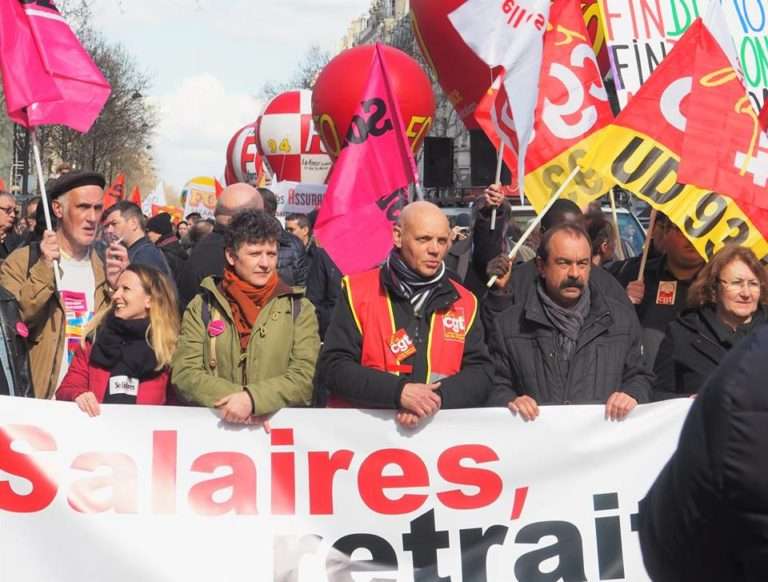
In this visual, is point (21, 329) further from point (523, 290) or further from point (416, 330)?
point (523, 290)

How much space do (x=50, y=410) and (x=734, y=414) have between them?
12.6ft

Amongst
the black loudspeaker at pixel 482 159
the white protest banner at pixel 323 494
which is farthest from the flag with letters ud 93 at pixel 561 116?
the black loudspeaker at pixel 482 159

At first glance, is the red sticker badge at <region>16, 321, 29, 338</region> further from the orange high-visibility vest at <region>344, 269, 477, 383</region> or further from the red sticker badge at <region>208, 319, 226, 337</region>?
the orange high-visibility vest at <region>344, 269, 477, 383</region>

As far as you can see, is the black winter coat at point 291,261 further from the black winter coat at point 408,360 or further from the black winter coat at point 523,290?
the black winter coat at point 408,360

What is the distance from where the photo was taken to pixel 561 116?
7.34 meters

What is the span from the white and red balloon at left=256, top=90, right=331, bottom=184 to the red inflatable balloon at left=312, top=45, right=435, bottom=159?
25.4ft

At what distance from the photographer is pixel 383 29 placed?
11400 centimetres

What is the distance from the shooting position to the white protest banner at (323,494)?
16.7 feet

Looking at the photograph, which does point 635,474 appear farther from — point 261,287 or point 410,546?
point 261,287

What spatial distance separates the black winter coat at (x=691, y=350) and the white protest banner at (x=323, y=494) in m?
0.37

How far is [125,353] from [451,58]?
13406 millimetres

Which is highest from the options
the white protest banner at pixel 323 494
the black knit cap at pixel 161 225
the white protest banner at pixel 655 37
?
the white protest banner at pixel 655 37

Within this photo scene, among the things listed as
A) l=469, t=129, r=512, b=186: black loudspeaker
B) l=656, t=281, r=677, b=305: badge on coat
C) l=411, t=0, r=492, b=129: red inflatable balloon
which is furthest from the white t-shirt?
l=411, t=0, r=492, b=129: red inflatable balloon

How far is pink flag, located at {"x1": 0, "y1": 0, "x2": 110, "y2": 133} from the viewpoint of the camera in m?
6.67
